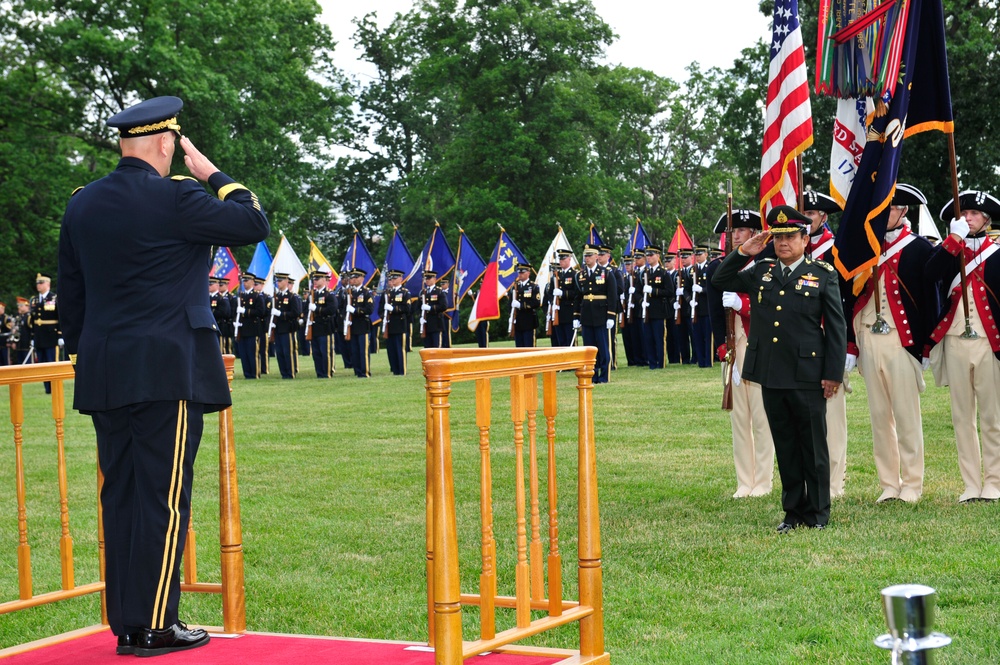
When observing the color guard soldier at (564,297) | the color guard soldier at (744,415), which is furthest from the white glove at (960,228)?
the color guard soldier at (564,297)

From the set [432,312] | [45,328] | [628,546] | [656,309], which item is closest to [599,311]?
[656,309]

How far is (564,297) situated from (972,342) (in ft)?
50.8

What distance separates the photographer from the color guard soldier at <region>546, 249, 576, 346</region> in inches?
949

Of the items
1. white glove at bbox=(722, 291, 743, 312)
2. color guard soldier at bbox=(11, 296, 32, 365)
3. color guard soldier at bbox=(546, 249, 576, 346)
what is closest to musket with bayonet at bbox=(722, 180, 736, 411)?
white glove at bbox=(722, 291, 743, 312)

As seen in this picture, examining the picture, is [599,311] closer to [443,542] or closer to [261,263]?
[261,263]

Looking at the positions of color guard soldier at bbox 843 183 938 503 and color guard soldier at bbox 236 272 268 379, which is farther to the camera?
color guard soldier at bbox 236 272 268 379

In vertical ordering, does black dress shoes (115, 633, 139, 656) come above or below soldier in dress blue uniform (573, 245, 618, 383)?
below

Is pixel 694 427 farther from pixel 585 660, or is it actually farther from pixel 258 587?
pixel 585 660

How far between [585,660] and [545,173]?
156 feet

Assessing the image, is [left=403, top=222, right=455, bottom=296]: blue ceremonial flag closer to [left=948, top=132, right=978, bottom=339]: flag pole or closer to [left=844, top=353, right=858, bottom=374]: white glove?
[left=844, top=353, right=858, bottom=374]: white glove

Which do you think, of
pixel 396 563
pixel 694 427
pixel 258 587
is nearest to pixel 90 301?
pixel 258 587

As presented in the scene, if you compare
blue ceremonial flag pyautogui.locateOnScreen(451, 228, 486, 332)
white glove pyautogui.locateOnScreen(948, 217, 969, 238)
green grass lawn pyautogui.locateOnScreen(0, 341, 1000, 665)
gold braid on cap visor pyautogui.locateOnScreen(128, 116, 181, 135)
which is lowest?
green grass lawn pyautogui.locateOnScreen(0, 341, 1000, 665)

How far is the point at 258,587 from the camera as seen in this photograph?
22.2 feet

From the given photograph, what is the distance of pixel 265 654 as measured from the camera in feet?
16.6
